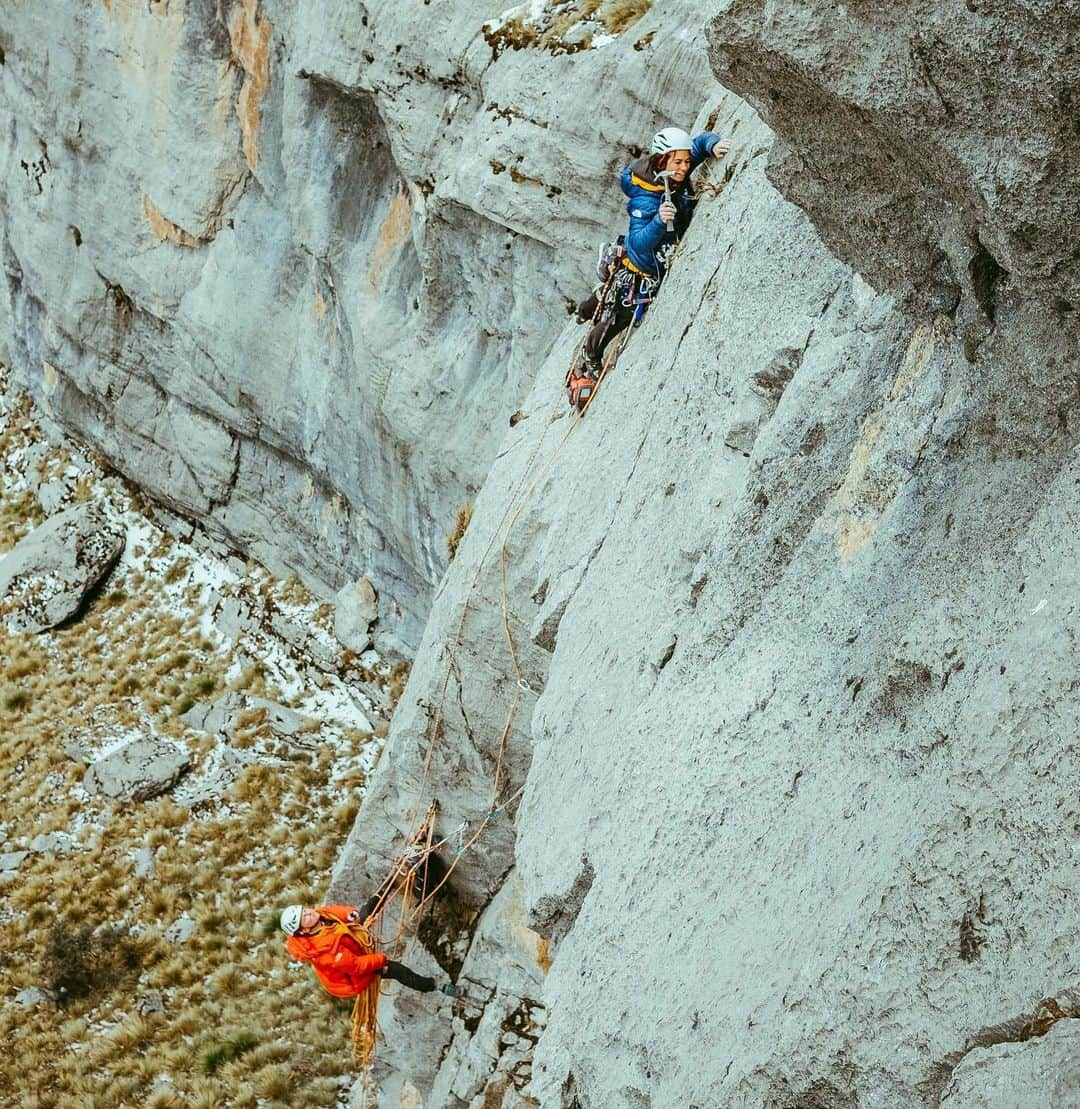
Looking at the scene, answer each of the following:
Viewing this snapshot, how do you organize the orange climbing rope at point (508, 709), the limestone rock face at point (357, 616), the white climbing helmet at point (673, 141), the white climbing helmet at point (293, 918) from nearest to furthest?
the white climbing helmet at point (673, 141), the orange climbing rope at point (508, 709), the white climbing helmet at point (293, 918), the limestone rock face at point (357, 616)

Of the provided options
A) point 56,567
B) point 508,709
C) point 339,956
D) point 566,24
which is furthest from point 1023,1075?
point 56,567

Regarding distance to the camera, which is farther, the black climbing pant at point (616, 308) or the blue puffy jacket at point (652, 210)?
the black climbing pant at point (616, 308)

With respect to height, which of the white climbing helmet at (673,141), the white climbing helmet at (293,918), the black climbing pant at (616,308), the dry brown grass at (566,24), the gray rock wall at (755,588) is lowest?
the white climbing helmet at (293,918)

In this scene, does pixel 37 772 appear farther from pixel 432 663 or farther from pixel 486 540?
pixel 486 540

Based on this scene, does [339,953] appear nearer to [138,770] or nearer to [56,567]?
[138,770]

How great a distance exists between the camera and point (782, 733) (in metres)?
5.39

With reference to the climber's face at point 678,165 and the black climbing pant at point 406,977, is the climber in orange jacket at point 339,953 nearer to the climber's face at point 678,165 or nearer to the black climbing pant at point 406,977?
the black climbing pant at point 406,977

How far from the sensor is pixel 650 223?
30.8 ft

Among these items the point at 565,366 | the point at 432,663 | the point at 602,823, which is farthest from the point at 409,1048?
the point at 565,366

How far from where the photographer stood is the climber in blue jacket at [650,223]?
359 inches

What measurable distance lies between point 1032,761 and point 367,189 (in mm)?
15224

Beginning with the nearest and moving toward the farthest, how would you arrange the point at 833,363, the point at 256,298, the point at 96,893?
the point at 833,363, the point at 96,893, the point at 256,298

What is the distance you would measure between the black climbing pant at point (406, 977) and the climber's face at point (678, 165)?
7951 millimetres

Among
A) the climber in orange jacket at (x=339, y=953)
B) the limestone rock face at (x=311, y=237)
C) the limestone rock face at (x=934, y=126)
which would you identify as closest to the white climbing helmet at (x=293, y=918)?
the climber in orange jacket at (x=339, y=953)
